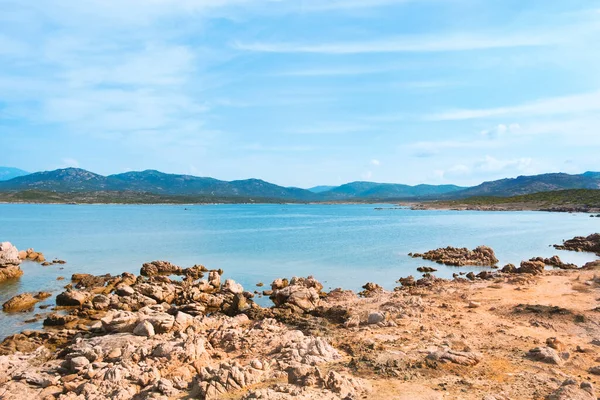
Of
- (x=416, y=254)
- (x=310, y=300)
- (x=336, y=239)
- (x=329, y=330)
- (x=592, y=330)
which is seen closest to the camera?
(x=592, y=330)

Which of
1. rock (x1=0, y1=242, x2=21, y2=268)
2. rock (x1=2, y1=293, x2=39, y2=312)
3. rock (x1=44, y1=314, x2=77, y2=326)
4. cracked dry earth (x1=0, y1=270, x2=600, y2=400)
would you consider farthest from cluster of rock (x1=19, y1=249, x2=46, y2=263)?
cracked dry earth (x1=0, y1=270, x2=600, y2=400)

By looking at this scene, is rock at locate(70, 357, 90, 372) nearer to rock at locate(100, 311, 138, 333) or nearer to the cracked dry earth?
the cracked dry earth

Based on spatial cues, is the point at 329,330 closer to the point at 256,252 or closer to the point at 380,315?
the point at 380,315

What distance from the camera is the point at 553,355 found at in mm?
14000

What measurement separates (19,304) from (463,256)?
1507 inches

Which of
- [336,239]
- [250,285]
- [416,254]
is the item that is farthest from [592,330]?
[336,239]

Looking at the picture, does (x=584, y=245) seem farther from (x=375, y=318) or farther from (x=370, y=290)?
(x=375, y=318)

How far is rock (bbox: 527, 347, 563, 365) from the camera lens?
13.8 m

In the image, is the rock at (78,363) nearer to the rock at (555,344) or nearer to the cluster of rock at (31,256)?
the rock at (555,344)

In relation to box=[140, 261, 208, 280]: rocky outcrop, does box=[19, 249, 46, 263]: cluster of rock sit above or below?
above

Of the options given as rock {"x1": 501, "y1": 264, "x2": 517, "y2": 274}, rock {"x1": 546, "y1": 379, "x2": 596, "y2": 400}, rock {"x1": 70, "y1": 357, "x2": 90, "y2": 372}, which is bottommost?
rock {"x1": 501, "y1": 264, "x2": 517, "y2": 274}

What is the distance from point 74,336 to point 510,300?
71.8 ft

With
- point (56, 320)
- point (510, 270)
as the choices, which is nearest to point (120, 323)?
point (56, 320)

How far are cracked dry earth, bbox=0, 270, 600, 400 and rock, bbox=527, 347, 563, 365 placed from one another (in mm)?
40
